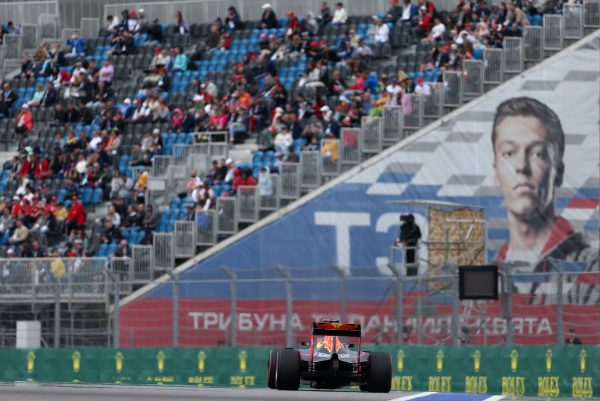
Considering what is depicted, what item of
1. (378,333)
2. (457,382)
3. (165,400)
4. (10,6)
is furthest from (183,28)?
(165,400)

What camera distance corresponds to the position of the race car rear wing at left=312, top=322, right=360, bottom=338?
2239 centimetres

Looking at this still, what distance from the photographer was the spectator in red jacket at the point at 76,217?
1620 inches

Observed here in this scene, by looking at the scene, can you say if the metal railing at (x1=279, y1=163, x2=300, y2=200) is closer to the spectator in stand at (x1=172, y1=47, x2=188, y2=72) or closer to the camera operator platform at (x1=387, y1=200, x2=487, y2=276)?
the camera operator platform at (x1=387, y1=200, x2=487, y2=276)

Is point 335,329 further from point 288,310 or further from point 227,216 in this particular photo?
point 227,216

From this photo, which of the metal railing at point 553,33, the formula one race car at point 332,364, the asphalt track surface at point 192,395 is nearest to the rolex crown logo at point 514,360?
the asphalt track surface at point 192,395

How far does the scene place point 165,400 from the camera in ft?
74.9

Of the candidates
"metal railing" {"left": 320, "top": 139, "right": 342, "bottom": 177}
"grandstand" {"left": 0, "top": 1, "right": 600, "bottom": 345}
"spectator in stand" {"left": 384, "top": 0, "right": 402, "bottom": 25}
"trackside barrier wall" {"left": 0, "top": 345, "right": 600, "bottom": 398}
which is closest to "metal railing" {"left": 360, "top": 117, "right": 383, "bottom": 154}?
"grandstand" {"left": 0, "top": 1, "right": 600, "bottom": 345}

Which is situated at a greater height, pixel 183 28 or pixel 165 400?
pixel 183 28

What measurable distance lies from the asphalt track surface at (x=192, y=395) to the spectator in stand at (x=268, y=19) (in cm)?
2125

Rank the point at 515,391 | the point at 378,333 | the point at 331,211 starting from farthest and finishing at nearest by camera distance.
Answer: the point at 331,211 → the point at 378,333 → the point at 515,391

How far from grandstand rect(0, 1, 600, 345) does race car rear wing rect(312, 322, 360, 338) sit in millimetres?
11605

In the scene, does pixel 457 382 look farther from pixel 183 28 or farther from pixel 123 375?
pixel 183 28

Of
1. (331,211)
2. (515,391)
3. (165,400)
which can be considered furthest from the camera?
(331,211)

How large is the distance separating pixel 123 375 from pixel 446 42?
619 inches
